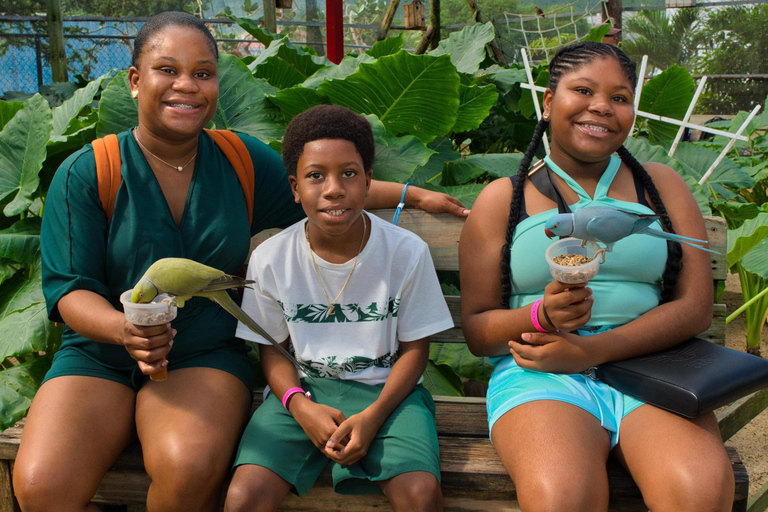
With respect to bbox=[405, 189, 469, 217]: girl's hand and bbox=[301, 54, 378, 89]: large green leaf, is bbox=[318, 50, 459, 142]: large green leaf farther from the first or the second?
bbox=[405, 189, 469, 217]: girl's hand

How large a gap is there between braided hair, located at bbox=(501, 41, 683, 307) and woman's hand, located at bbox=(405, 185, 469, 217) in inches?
13.5

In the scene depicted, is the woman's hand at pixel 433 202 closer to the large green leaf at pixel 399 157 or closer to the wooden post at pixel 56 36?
the large green leaf at pixel 399 157

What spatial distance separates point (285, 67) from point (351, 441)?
7.48 ft

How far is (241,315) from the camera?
1.59 m

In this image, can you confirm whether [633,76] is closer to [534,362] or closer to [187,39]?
[534,362]

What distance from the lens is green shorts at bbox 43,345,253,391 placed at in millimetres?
1655

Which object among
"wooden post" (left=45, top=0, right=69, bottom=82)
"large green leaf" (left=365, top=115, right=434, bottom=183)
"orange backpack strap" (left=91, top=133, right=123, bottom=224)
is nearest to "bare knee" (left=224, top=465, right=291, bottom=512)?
"orange backpack strap" (left=91, top=133, right=123, bottom=224)

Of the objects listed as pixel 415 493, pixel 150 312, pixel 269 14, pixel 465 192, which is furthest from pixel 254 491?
pixel 269 14

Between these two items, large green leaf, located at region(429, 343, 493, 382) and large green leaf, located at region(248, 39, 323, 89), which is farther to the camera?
large green leaf, located at region(248, 39, 323, 89)

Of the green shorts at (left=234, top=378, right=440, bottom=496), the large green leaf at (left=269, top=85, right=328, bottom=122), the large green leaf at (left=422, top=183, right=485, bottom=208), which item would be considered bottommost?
the green shorts at (left=234, top=378, right=440, bottom=496)

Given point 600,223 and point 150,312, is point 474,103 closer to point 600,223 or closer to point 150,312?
point 600,223

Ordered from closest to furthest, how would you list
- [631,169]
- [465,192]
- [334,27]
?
[631,169]
[465,192]
[334,27]

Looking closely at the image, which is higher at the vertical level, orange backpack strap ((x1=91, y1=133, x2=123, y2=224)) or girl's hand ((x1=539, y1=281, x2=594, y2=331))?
orange backpack strap ((x1=91, y1=133, x2=123, y2=224))

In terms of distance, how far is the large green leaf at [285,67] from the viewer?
10.6ft
